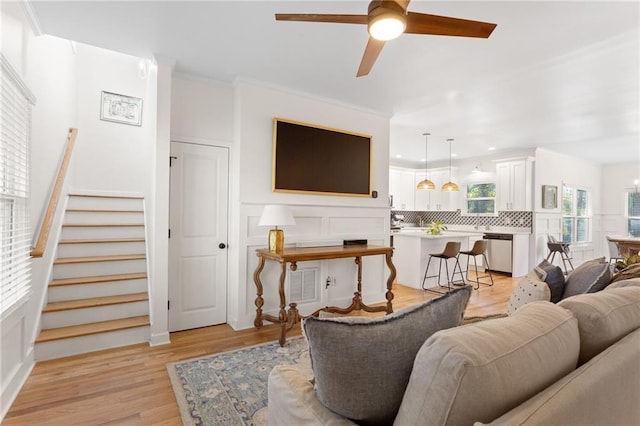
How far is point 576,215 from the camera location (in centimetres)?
828

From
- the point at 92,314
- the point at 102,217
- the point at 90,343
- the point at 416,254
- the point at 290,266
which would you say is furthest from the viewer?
the point at 416,254

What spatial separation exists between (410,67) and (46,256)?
13.1 feet

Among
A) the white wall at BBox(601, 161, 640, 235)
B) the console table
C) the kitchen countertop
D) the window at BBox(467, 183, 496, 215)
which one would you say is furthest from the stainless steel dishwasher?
the white wall at BBox(601, 161, 640, 235)

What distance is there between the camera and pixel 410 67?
3234mm

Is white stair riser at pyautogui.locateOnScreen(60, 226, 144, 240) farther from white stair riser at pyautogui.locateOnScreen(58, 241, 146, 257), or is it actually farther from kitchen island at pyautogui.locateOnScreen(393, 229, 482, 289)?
kitchen island at pyautogui.locateOnScreen(393, 229, 482, 289)

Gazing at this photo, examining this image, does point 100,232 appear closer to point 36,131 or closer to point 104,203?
point 104,203

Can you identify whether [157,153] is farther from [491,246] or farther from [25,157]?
[491,246]

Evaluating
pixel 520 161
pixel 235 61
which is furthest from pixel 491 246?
pixel 235 61

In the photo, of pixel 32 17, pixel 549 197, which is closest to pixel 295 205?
pixel 32 17

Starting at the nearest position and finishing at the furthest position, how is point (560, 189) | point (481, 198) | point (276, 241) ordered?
point (276, 241), point (560, 189), point (481, 198)

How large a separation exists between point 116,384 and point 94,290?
4.24 feet

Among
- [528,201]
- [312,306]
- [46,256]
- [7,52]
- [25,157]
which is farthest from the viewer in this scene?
[528,201]

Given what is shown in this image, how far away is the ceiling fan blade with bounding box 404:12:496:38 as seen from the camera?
178 cm

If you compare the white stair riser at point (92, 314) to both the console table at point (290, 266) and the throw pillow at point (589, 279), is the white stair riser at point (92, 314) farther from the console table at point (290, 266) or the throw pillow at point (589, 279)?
the throw pillow at point (589, 279)
